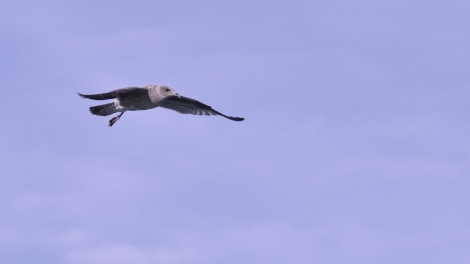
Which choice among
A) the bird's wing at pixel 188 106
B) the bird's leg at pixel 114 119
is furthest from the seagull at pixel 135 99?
the bird's wing at pixel 188 106

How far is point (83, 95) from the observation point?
3984cm

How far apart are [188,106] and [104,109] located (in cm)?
494

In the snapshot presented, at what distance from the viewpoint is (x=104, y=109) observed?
45.0 meters

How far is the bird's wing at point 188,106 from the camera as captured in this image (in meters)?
47.1

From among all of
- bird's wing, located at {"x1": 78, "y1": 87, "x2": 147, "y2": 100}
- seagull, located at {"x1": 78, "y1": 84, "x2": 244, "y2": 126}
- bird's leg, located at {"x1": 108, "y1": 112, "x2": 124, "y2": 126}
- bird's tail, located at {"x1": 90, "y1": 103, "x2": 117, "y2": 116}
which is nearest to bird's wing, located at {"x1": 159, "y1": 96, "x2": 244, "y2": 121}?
seagull, located at {"x1": 78, "y1": 84, "x2": 244, "y2": 126}

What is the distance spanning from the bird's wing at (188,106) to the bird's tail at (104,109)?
2940mm

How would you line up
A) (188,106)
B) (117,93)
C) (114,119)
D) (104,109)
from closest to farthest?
(117,93) < (104,109) < (114,119) < (188,106)

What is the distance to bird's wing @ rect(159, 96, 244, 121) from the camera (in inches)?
1854

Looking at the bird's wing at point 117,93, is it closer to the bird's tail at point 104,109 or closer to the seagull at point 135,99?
the seagull at point 135,99

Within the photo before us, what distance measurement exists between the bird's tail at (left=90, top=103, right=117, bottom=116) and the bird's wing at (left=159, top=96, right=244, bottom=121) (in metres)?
2.94

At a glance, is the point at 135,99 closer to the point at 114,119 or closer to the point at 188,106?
the point at 114,119

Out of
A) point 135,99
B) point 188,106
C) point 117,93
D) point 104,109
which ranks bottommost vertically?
point 117,93

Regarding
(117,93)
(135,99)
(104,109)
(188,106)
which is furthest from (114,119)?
(188,106)

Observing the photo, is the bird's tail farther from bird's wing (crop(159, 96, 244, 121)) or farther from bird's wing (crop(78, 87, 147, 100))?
bird's wing (crop(159, 96, 244, 121))
